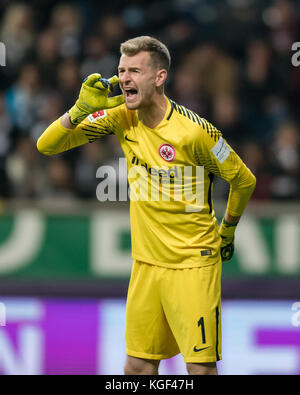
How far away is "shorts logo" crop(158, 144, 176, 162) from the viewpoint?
420cm

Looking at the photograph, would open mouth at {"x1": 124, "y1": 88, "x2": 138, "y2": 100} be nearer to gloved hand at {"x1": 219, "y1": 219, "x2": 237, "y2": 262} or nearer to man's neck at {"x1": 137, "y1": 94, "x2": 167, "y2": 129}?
man's neck at {"x1": 137, "y1": 94, "x2": 167, "y2": 129}

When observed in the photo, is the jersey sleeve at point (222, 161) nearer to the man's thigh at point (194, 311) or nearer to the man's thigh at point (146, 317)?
the man's thigh at point (194, 311)

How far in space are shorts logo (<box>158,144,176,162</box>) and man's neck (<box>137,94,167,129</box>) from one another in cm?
13

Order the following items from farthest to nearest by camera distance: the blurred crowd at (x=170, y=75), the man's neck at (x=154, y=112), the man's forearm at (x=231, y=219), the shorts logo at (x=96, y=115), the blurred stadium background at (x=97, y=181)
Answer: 1. the blurred crowd at (x=170, y=75)
2. the blurred stadium background at (x=97, y=181)
3. the man's forearm at (x=231, y=219)
4. the shorts logo at (x=96, y=115)
5. the man's neck at (x=154, y=112)

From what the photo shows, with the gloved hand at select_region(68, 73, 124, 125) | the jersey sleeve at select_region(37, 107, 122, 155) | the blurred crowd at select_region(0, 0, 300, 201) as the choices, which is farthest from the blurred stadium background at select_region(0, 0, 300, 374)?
the gloved hand at select_region(68, 73, 124, 125)

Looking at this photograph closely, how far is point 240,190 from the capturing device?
14.6ft

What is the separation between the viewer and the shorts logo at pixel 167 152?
165 inches

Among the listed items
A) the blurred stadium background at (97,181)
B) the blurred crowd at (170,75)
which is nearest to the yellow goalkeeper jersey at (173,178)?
the blurred stadium background at (97,181)

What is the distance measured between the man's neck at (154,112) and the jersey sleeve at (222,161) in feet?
0.72

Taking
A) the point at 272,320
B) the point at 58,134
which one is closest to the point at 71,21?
the point at 272,320

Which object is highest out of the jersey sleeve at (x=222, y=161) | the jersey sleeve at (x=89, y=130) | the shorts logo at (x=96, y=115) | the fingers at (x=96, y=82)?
the fingers at (x=96, y=82)

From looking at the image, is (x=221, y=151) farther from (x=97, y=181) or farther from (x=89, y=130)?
(x=97, y=181)
